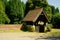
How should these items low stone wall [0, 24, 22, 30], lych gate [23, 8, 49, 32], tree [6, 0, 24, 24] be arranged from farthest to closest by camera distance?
Result: tree [6, 0, 24, 24] < lych gate [23, 8, 49, 32] < low stone wall [0, 24, 22, 30]

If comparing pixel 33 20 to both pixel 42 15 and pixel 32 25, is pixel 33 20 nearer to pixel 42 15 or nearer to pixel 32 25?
pixel 32 25

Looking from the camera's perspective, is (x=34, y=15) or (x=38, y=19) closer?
(x=34, y=15)

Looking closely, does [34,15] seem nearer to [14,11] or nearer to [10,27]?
[10,27]

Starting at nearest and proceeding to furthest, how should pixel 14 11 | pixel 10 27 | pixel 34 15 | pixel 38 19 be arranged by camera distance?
pixel 10 27 < pixel 34 15 < pixel 38 19 < pixel 14 11

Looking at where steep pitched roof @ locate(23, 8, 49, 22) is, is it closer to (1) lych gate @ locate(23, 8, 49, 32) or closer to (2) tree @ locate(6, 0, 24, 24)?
(1) lych gate @ locate(23, 8, 49, 32)

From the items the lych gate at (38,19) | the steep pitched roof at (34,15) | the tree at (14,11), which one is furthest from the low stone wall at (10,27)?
the tree at (14,11)

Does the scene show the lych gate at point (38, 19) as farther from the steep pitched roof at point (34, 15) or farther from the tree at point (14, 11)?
the tree at point (14, 11)

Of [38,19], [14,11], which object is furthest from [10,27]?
[14,11]

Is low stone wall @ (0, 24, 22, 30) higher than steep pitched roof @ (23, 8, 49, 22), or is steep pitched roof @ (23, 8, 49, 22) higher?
steep pitched roof @ (23, 8, 49, 22)

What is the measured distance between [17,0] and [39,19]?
46692 mm

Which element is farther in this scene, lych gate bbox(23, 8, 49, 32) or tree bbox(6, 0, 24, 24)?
tree bbox(6, 0, 24, 24)

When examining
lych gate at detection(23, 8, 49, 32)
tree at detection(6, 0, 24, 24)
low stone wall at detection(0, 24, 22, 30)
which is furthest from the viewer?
tree at detection(6, 0, 24, 24)

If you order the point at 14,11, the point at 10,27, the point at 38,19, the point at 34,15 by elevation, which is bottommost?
the point at 10,27

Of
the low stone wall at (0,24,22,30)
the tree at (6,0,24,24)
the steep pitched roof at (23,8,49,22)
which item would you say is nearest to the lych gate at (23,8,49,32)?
the steep pitched roof at (23,8,49,22)
